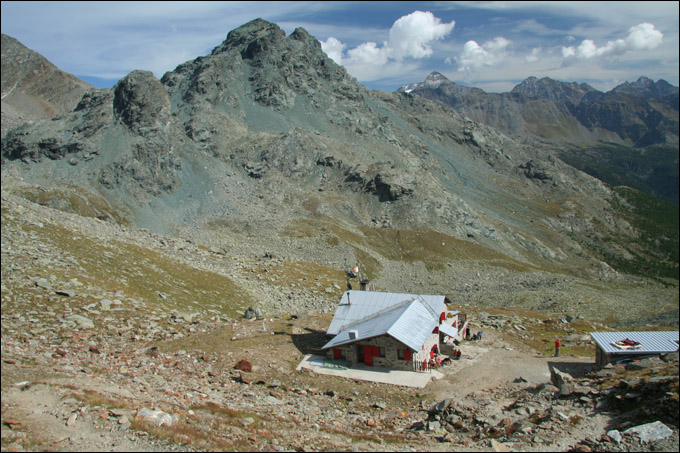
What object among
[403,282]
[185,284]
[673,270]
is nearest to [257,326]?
[185,284]

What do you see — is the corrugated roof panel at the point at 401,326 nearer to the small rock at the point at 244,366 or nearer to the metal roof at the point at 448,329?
the metal roof at the point at 448,329

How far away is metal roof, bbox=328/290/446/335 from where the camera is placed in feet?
124

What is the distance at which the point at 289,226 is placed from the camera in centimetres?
10769

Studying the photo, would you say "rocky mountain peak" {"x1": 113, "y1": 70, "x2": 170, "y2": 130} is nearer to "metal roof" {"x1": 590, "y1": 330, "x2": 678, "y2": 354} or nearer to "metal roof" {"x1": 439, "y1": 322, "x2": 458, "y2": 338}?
"metal roof" {"x1": 439, "y1": 322, "x2": 458, "y2": 338}

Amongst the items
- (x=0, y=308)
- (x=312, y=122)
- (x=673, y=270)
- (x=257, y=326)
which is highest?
(x=312, y=122)

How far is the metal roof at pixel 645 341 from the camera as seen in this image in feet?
103

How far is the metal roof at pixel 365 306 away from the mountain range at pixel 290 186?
142ft

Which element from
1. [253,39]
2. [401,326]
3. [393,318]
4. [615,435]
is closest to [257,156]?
[253,39]

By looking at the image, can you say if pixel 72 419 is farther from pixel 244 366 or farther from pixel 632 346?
pixel 632 346

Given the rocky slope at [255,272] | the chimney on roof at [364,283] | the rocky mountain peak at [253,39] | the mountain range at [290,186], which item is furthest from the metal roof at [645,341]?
the rocky mountain peak at [253,39]

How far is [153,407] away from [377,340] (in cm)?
1810

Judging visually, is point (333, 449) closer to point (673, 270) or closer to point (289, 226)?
point (289, 226)

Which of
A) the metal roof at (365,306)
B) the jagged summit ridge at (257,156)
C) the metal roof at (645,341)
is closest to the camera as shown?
the metal roof at (645,341)

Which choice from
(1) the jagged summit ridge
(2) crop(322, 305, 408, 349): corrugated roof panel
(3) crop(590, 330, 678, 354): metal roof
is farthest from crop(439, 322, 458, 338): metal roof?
(1) the jagged summit ridge
